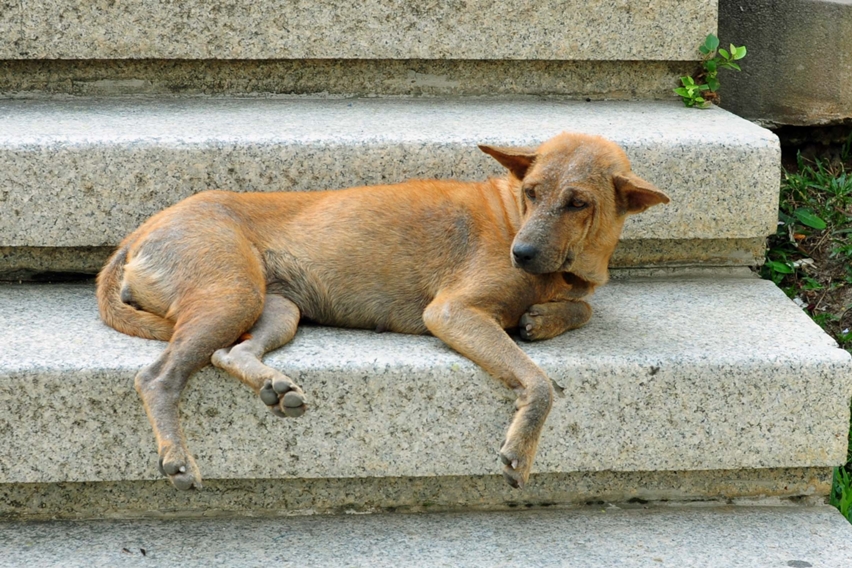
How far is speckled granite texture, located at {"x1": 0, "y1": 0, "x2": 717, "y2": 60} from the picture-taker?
155 inches

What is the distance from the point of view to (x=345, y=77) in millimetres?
4176

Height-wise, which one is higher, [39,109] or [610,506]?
[39,109]

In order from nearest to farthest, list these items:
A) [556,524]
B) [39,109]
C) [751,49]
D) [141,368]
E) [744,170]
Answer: [141,368] → [556,524] → [744,170] → [39,109] → [751,49]

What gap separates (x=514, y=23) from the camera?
4066 millimetres

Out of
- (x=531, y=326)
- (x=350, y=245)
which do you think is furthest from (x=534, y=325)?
(x=350, y=245)

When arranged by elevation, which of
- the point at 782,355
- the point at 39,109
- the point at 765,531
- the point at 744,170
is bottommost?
the point at 765,531

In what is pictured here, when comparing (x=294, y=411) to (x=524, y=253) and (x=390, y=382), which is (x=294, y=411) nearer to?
(x=390, y=382)

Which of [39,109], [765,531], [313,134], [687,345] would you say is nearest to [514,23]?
[313,134]

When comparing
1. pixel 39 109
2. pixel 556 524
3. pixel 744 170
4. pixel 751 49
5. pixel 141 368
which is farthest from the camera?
pixel 751 49

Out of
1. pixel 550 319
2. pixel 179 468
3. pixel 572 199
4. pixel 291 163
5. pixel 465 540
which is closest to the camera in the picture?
pixel 179 468

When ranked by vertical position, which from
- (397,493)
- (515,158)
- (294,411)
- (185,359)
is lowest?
(397,493)

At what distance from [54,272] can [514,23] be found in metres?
2.13

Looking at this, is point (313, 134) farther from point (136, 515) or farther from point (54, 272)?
point (136, 515)

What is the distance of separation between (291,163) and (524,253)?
103cm
